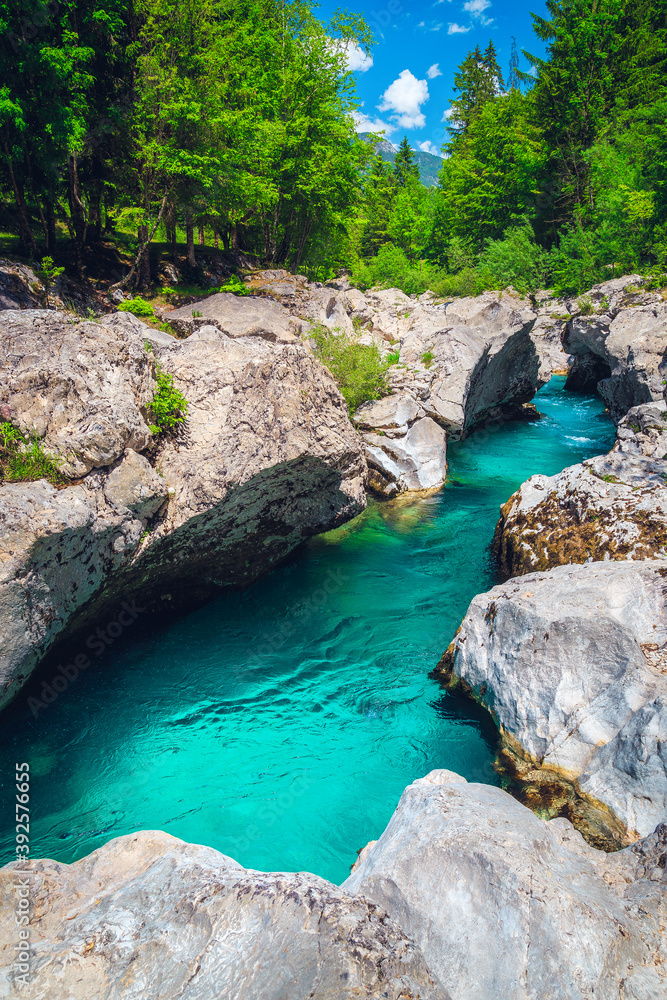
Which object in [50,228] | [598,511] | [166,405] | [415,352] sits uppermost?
[50,228]

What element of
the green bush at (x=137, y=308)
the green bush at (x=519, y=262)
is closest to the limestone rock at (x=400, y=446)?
the green bush at (x=137, y=308)

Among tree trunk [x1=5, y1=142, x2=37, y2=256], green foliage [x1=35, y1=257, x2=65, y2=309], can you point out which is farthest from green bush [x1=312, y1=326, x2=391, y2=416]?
tree trunk [x1=5, y1=142, x2=37, y2=256]

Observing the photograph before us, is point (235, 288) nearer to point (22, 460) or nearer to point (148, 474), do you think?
point (148, 474)

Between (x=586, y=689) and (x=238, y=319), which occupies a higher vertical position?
(x=238, y=319)

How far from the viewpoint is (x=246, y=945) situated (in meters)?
2.88

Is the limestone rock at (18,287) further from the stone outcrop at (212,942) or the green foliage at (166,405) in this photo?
the stone outcrop at (212,942)

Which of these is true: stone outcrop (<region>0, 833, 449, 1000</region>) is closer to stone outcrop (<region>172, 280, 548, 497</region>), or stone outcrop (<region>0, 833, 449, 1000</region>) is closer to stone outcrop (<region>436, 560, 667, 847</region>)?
stone outcrop (<region>436, 560, 667, 847</region>)

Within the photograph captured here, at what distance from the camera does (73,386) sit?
22.7 feet

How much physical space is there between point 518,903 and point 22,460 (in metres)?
6.66

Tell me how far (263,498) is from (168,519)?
1.78 m

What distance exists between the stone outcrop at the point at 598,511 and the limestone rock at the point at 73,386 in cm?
653

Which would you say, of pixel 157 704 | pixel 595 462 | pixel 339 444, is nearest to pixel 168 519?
pixel 157 704

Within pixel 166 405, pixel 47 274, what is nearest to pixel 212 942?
pixel 166 405

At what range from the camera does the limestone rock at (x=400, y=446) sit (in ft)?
47.4
